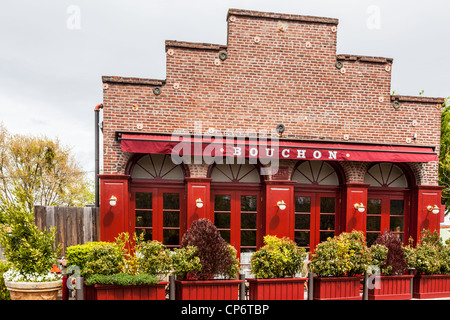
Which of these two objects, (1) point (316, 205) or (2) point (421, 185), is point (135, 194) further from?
(2) point (421, 185)

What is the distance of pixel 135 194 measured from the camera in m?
11.9

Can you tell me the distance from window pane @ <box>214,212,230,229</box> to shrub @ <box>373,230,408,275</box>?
414 centimetres

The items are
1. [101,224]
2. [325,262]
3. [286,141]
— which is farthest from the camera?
[286,141]

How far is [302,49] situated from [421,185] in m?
5.64

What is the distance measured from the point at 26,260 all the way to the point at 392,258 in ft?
28.4

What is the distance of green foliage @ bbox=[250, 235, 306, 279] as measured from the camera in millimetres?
9195

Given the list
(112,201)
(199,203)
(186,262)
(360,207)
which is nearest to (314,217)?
(360,207)

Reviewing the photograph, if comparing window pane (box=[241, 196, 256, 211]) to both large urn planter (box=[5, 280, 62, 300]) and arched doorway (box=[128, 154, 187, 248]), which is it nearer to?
arched doorway (box=[128, 154, 187, 248])

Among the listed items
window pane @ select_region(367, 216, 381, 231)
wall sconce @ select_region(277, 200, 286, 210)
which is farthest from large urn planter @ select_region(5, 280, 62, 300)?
window pane @ select_region(367, 216, 381, 231)

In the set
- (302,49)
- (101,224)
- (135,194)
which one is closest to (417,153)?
(302,49)

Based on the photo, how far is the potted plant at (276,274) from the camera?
9156mm

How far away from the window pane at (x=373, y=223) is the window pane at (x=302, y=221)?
201cm

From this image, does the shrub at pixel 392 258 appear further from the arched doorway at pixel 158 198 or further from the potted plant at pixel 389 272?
the arched doorway at pixel 158 198
